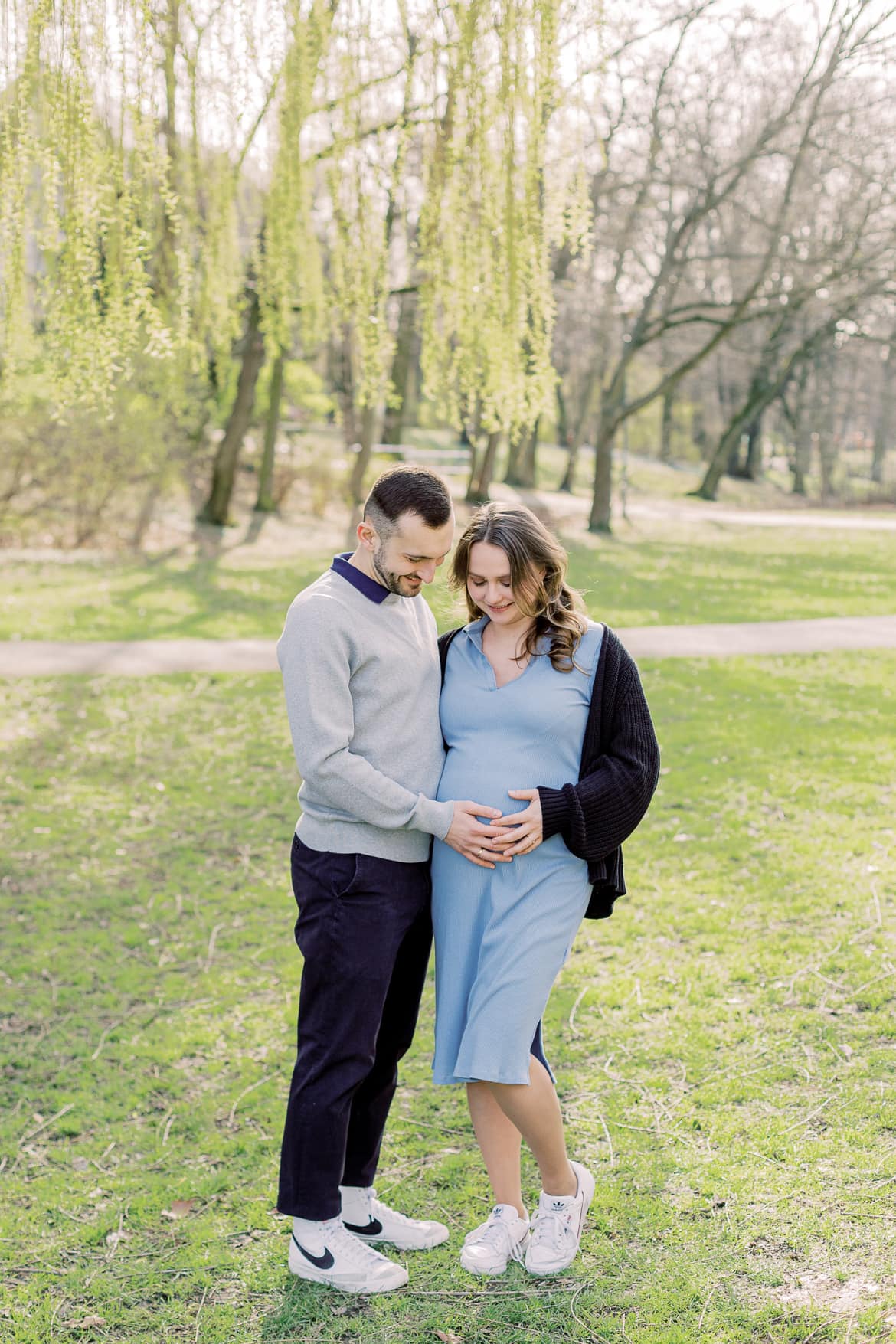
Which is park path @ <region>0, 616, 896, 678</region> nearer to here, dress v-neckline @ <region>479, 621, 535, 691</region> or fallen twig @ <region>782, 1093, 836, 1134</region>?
fallen twig @ <region>782, 1093, 836, 1134</region>

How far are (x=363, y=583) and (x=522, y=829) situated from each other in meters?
0.69

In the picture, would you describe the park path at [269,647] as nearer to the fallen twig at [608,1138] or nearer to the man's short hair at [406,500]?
the fallen twig at [608,1138]

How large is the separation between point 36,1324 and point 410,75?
5500 millimetres

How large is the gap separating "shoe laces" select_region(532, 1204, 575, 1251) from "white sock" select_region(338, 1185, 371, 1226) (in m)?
0.45

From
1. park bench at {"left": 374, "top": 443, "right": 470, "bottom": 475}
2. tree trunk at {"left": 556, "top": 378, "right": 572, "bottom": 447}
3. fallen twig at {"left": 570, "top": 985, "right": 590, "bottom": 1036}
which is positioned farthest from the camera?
tree trunk at {"left": 556, "top": 378, "right": 572, "bottom": 447}

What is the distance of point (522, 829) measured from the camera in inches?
113

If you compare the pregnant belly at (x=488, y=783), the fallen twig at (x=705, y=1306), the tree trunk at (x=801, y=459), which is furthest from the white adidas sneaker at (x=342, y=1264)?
the tree trunk at (x=801, y=459)

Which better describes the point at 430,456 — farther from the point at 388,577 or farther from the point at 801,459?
the point at 388,577

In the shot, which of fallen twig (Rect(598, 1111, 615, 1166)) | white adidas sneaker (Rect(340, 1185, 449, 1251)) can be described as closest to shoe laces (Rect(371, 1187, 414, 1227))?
white adidas sneaker (Rect(340, 1185, 449, 1251))

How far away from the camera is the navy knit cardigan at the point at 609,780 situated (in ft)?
9.61

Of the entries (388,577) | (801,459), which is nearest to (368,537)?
(388,577)

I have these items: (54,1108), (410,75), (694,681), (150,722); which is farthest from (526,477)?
(54,1108)

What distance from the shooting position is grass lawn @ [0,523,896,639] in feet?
41.4

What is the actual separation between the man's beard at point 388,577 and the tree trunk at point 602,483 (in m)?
21.8
